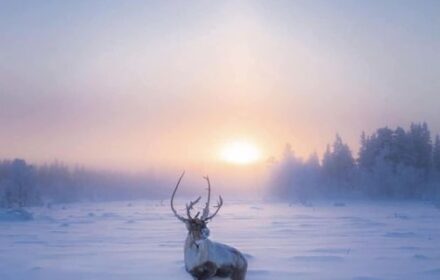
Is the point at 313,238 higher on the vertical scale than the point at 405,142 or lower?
lower

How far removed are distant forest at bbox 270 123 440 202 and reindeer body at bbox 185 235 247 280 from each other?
72297 mm

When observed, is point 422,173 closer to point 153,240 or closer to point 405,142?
point 405,142

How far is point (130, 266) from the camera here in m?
17.0

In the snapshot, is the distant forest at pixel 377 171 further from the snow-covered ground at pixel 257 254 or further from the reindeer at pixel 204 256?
the reindeer at pixel 204 256

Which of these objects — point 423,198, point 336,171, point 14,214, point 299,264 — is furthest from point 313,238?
point 336,171

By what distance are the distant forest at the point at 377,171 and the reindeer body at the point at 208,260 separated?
72.3 m

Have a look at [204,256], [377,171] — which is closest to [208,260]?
[204,256]

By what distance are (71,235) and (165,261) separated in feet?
45.6

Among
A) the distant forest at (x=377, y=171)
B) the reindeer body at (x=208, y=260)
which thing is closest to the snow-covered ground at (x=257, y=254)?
the reindeer body at (x=208, y=260)

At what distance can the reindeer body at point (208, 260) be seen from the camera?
9984 mm

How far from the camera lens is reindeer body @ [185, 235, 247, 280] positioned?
998 centimetres

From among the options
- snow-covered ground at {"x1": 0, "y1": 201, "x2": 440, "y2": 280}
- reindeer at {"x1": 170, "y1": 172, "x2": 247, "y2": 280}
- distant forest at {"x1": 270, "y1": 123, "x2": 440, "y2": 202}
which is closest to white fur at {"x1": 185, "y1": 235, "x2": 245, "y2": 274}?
reindeer at {"x1": 170, "y1": 172, "x2": 247, "y2": 280}

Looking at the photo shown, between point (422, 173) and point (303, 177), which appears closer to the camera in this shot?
point (422, 173)

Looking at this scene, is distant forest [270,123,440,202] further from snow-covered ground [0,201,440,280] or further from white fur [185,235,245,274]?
white fur [185,235,245,274]
